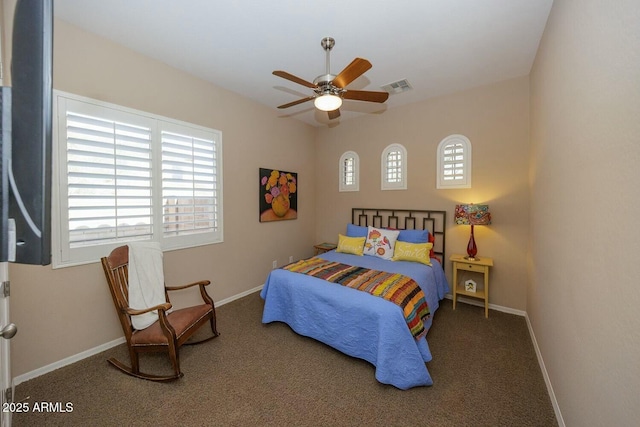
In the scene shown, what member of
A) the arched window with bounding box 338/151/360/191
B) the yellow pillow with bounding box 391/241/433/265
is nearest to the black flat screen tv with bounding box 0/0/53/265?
the yellow pillow with bounding box 391/241/433/265

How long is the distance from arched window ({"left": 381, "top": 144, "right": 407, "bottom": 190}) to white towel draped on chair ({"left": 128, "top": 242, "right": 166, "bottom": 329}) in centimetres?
327

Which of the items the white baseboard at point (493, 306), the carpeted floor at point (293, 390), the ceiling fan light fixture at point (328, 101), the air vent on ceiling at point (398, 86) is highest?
the air vent on ceiling at point (398, 86)

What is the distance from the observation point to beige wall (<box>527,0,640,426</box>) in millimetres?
939

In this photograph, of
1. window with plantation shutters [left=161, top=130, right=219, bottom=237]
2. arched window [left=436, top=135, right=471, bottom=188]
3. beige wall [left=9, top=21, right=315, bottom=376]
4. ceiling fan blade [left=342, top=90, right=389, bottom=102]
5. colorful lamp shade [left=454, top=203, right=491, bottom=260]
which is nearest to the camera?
beige wall [left=9, top=21, right=315, bottom=376]

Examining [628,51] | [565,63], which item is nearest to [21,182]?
[628,51]

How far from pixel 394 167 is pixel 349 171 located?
840 mm

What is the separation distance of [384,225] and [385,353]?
8.06ft

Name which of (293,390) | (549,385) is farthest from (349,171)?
(549,385)

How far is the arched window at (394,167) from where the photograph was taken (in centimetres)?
391

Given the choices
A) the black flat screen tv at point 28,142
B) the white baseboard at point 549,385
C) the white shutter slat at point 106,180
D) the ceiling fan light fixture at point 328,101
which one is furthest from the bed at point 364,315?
the black flat screen tv at point 28,142

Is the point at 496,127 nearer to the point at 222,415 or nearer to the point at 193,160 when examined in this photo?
the point at 193,160

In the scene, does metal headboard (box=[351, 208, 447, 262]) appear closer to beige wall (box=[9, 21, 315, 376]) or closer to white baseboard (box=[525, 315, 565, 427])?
beige wall (box=[9, 21, 315, 376])

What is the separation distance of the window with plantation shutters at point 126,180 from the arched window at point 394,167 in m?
2.52

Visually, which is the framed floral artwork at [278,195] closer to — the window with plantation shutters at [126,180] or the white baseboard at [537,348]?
the window with plantation shutters at [126,180]
